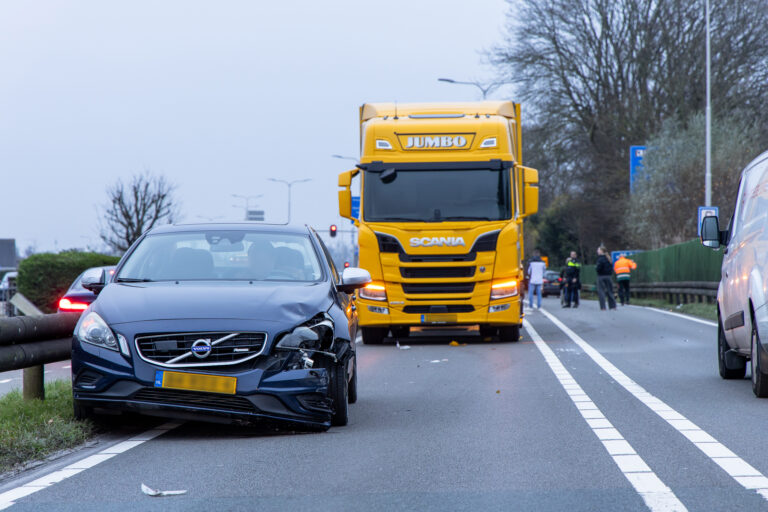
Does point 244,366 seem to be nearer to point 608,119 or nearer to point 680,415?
point 680,415

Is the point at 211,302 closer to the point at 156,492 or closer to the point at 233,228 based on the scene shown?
the point at 233,228

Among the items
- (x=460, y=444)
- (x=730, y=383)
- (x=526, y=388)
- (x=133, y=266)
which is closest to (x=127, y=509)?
(x=460, y=444)

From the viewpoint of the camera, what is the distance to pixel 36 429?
7719 millimetres

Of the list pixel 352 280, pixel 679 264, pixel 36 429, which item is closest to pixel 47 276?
pixel 679 264

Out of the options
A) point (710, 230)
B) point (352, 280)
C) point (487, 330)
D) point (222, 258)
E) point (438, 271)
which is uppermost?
point (710, 230)

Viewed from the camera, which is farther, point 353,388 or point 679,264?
point 679,264

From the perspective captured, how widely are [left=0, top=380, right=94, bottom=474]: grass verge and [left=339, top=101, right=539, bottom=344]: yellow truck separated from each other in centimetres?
875

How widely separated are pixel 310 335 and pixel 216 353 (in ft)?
2.13

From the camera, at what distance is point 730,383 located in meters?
11.5

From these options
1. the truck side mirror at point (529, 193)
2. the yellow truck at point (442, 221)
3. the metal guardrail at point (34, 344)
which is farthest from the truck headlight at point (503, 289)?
the metal guardrail at point (34, 344)

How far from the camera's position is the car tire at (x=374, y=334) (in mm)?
18781

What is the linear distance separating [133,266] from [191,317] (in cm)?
152

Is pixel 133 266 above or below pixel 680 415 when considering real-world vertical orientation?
above

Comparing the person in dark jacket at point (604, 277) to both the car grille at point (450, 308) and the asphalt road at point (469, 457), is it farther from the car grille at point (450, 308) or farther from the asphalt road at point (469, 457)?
the asphalt road at point (469, 457)
